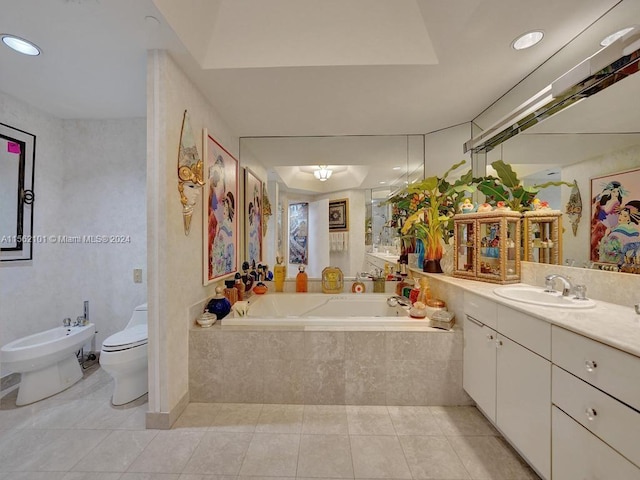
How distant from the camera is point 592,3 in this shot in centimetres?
135

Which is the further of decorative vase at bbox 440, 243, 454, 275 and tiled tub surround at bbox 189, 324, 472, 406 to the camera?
decorative vase at bbox 440, 243, 454, 275

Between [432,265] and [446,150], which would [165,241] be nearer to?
[432,265]

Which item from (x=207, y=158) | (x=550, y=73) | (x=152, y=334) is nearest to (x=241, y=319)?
(x=152, y=334)

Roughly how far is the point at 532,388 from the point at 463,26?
75.6 inches

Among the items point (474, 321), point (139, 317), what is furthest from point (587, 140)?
point (139, 317)

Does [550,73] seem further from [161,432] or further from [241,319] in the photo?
[161,432]

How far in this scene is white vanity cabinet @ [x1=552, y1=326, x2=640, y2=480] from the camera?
Result: 862mm

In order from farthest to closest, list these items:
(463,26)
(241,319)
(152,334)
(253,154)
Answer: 1. (253,154)
2. (241,319)
3. (152,334)
4. (463,26)

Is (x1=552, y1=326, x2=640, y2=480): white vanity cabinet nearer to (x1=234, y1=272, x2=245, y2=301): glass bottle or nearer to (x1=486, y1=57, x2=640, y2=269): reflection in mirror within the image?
(x1=486, y1=57, x2=640, y2=269): reflection in mirror

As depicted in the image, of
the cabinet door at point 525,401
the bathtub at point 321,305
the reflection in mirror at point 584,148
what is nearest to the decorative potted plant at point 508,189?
the reflection in mirror at point 584,148

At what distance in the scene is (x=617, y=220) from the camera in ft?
4.36

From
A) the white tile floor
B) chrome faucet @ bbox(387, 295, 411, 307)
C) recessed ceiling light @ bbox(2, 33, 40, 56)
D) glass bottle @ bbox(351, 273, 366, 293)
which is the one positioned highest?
recessed ceiling light @ bbox(2, 33, 40, 56)

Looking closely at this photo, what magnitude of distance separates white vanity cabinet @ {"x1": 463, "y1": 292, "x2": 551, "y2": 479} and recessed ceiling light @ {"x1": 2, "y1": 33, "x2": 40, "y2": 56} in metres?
3.08

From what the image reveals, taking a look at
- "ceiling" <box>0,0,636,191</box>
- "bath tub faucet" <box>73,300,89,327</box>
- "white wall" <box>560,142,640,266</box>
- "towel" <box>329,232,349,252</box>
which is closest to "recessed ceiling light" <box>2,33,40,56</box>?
"ceiling" <box>0,0,636,191</box>
